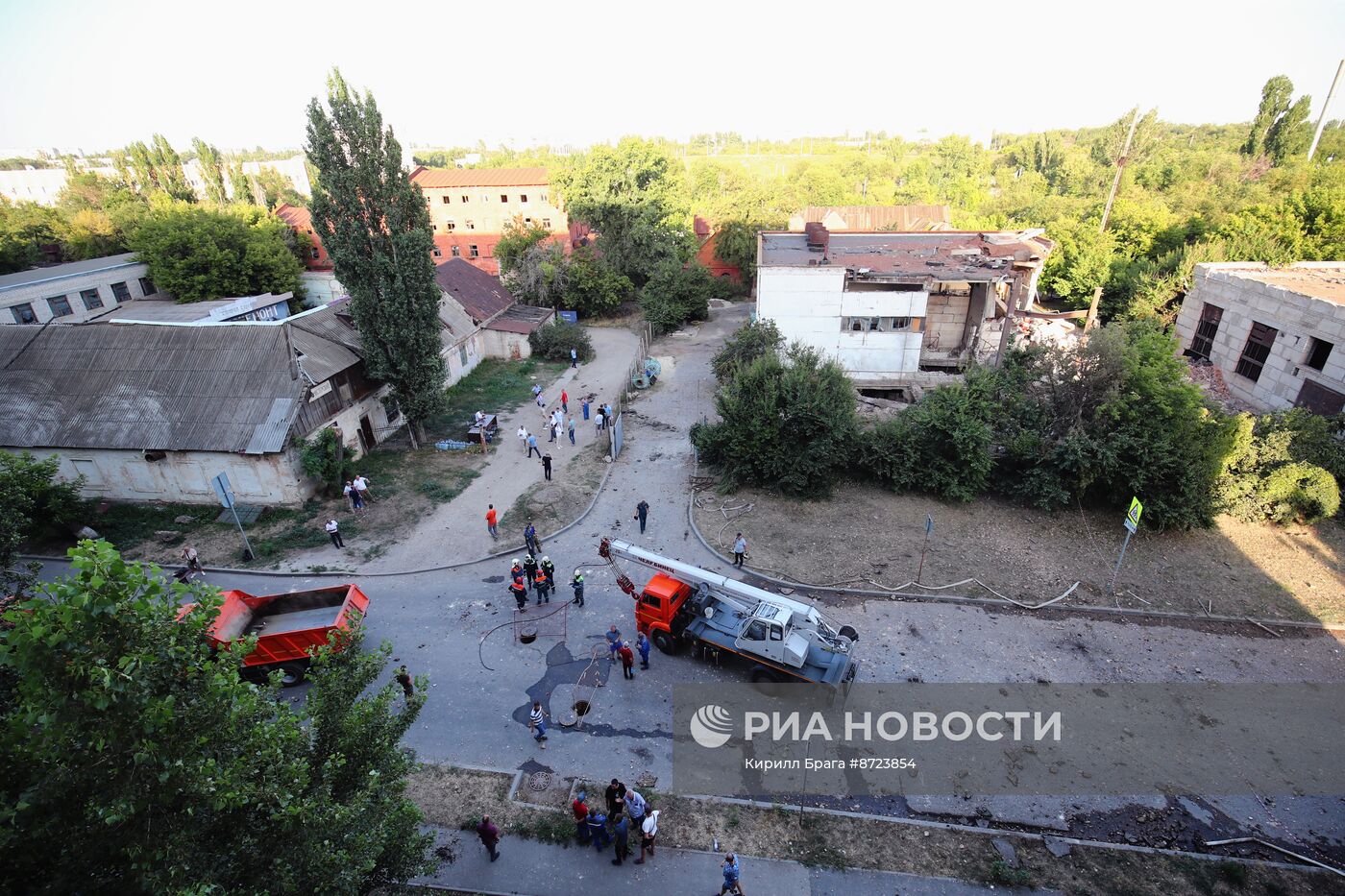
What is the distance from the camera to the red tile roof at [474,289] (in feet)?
125

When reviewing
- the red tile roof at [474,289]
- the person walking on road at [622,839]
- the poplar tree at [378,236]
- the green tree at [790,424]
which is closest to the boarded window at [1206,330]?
the green tree at [790,424]

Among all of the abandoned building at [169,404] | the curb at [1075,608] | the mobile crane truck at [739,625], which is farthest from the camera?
the abandoned building at [169,404]

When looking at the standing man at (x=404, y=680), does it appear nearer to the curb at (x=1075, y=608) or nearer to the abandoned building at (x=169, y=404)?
the curb at (x=1075, y=608)

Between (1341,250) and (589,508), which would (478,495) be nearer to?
(589,508)

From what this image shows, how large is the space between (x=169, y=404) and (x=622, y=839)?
22.6 meters

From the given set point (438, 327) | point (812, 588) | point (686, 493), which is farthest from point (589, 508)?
point (438, 327)

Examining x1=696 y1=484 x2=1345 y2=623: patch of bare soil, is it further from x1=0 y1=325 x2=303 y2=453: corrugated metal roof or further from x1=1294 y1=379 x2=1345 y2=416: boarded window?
x1=0 y1=325 x2=303 y2=453: corrugated metal roof

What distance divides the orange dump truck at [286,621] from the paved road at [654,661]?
147cm

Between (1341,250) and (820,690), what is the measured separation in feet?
157

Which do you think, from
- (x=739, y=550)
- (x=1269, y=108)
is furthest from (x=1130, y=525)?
(x=1269, y=108)

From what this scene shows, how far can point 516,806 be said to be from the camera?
11.9m

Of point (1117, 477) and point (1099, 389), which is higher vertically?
point (1099, 389)

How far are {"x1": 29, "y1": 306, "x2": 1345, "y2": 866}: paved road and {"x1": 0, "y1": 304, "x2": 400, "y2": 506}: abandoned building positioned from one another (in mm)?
5189

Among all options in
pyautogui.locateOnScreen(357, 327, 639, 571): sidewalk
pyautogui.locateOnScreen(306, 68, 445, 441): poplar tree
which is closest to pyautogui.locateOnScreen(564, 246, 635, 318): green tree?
pyautogui.locateOnScreen(357, 327, 639, 571): sidewalk
